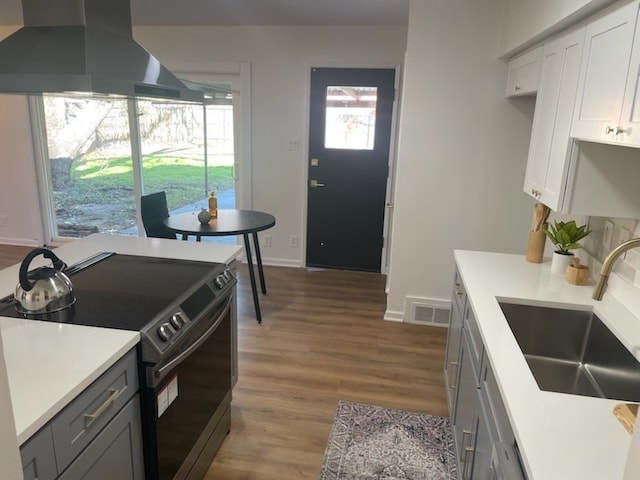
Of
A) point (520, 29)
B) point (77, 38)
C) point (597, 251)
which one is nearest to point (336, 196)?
point (520, 29)

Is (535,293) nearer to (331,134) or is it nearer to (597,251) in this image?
(597,251)

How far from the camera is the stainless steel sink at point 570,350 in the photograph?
1663mm

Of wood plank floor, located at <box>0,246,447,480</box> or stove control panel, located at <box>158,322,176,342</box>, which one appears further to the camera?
wood plank floor, located at <box>0,246,447,480</box>

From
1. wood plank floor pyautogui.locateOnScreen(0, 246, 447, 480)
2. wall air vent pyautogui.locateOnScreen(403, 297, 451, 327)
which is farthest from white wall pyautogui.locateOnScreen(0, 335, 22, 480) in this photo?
wall air vent pyautogui.locateOnScreen(403, 297, 451, 327)

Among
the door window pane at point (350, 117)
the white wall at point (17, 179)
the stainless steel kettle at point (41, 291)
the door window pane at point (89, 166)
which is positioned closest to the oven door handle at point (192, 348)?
the stainless steel kettle at point (41, 291)

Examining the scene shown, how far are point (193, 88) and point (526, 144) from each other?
237 centimetres

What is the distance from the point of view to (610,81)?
1531mm

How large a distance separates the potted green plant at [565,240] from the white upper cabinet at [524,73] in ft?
2.66

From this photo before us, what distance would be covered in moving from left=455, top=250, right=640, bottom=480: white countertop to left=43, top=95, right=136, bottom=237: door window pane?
4589mm

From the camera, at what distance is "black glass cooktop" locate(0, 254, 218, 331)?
63.5 inches

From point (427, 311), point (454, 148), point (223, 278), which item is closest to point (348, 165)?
point (454, 148)

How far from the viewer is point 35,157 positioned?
211 inches

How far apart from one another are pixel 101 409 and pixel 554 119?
2.13m

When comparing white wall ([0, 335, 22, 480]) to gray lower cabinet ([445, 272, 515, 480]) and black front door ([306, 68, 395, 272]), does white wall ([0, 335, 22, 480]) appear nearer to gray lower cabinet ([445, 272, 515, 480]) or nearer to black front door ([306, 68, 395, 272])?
gray lower cabinet ([445, 272, 515, 480])
